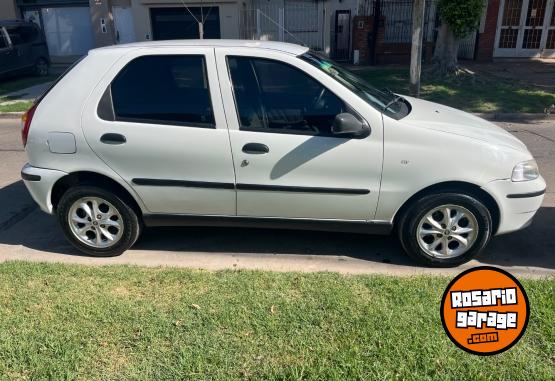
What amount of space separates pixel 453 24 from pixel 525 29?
8.70 metres

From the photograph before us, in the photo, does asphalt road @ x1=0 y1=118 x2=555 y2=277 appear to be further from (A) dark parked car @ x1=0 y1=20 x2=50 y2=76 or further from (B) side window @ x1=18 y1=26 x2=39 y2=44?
(B) side window @ x1=18 y1=26 x2=39 y2=44

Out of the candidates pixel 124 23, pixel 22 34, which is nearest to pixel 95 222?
pixel 22 34

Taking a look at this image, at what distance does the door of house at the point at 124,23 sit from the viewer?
712 inches

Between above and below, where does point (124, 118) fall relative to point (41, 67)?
above

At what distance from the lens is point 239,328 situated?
3.02 meters

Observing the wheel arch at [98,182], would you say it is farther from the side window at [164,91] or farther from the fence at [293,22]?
the fence at [293,22]

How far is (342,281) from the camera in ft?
11.7

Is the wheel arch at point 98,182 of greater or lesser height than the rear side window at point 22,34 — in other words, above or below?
below

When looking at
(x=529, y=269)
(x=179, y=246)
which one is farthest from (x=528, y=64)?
(x=179, y=246)

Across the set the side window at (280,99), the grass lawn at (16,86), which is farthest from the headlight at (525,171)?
the grass lawn at (16,86)

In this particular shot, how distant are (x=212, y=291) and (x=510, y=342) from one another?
6.62 feet

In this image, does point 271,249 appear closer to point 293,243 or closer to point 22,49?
point 293,243

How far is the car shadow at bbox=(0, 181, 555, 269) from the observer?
13.6 feet

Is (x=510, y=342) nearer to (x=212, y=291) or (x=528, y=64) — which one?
(x=212, y=291)
